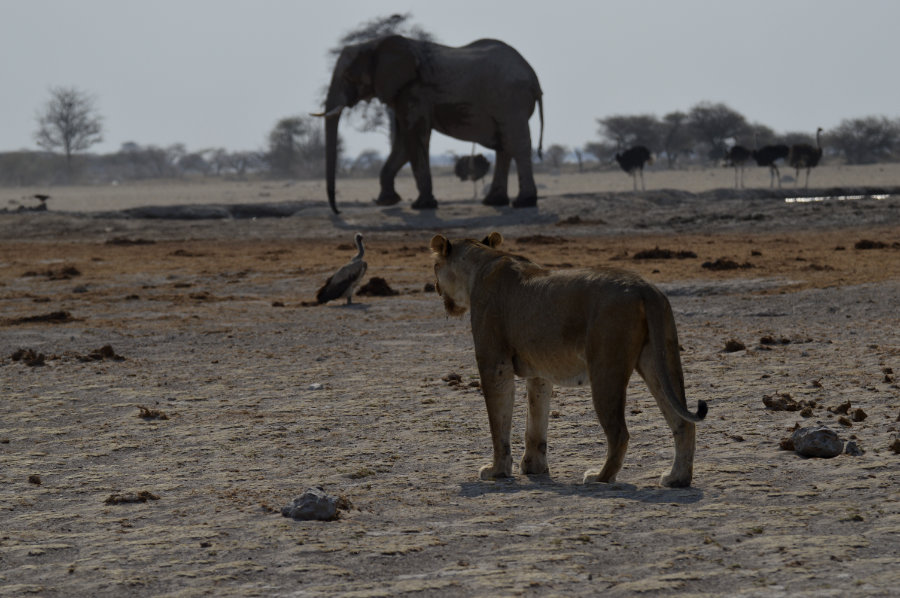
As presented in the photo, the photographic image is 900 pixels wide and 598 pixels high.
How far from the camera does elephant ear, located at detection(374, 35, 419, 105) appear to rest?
28.6 m

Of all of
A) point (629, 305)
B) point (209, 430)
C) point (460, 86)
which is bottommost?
point (209, 430)

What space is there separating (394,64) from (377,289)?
12464 millimetres

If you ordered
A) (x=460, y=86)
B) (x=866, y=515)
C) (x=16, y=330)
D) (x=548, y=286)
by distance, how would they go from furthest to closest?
(x=460, y=86) → (x=16, y=330) → (x=548, y=286) → (x=866, y=515)

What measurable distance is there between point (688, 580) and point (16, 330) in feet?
36.3

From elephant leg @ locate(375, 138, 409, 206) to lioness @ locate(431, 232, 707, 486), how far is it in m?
22.8

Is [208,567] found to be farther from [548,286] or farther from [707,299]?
[707,299]

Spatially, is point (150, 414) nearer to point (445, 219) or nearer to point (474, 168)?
point (445, 219)

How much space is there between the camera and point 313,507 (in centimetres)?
603

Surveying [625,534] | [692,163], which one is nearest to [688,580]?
[625,534]

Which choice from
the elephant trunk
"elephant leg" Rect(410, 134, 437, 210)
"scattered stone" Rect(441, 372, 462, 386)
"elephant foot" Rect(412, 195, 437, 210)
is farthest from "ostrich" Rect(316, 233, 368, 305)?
"elephant foot" Rect(412, 195, 437, 210)

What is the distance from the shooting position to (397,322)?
14.3 metres

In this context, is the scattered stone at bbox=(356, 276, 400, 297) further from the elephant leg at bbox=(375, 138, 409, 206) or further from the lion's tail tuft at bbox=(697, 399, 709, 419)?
the elephant leg at bbox=(375, 138, 409, 206)

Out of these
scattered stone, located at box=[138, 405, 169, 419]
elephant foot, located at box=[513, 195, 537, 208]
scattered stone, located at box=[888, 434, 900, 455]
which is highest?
elephant foot, located at box=[513, 195, 537, 208]

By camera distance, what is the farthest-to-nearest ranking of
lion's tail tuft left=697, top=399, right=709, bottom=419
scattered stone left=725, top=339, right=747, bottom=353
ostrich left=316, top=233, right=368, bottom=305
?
ostrich left=316, top=233, right=368, bottom=305 → scattered stone left=725, top=339, right=747, bottom=353 → lion's tail tuft left=697, top=399, right=709, bottom=419
